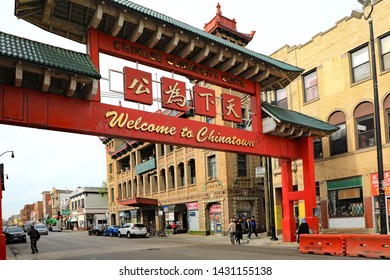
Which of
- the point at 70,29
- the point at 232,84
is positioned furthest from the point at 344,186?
the point at 70,29

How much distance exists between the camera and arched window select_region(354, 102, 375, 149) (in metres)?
23.3

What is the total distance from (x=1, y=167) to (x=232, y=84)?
39.8 ft

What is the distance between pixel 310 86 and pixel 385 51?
5.74 meters

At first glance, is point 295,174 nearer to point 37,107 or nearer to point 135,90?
point 135,90

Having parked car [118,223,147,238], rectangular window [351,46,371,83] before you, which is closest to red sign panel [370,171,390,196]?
rectangular window [351,46,371,83]

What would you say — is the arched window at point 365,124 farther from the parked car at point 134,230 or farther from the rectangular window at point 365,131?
the parked car at point 134,230

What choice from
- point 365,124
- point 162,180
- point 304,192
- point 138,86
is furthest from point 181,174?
point 138,86

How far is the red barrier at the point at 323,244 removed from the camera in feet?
53.8

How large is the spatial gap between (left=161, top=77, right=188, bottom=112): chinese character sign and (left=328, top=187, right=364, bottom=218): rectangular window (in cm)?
1224

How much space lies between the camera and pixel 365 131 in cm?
2370

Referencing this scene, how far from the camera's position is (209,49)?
18.4 meters

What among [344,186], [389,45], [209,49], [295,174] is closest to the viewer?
[209,49]

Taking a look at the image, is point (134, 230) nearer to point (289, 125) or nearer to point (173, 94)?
point (289, 125)

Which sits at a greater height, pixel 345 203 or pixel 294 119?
pixel 294 119
